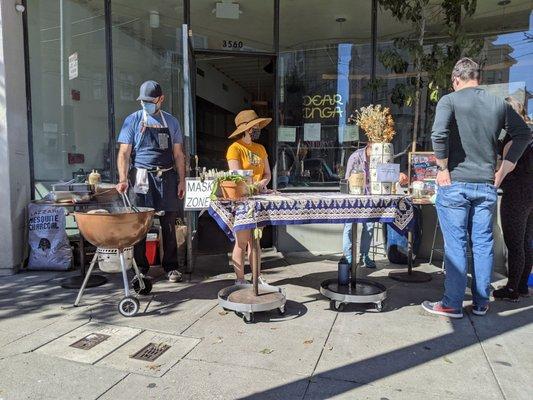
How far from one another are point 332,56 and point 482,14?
7.30ft

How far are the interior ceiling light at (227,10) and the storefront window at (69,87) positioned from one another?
1623 mm

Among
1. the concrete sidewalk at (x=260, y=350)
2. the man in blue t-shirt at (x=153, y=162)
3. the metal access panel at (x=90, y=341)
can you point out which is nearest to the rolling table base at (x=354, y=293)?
the concrete sidewalk at (x=260, y=350)

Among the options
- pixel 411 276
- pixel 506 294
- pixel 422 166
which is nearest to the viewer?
pixel 506 294

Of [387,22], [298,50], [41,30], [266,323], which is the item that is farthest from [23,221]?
[387,22]

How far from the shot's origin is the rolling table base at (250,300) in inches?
136

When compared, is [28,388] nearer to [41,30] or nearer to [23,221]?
[23,221]

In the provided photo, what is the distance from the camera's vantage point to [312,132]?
6414mm

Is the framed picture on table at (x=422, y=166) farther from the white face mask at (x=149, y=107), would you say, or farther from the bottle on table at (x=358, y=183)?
the white face mask at (x=149, y=107)

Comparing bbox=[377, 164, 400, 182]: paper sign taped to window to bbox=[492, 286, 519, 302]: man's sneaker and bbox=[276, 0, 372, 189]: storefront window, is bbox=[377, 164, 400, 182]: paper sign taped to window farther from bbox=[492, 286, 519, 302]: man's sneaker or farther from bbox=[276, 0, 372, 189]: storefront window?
bbox=[276, 0, 372, 189]: storefront window

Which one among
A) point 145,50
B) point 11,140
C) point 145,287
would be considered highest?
point 145,50

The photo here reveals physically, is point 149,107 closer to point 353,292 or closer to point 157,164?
point 157,164

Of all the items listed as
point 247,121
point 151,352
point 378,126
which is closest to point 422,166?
point 378,126

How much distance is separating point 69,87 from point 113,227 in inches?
146

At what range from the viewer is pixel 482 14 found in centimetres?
630
